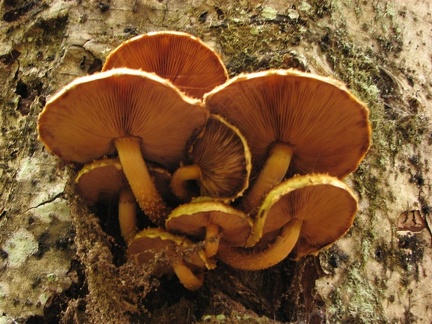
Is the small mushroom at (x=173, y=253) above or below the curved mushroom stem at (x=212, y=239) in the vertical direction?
below

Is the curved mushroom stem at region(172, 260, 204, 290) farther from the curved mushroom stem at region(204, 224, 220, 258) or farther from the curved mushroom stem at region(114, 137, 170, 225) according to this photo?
A: the curved mushroom stem at region(114, 137, 170, 225)

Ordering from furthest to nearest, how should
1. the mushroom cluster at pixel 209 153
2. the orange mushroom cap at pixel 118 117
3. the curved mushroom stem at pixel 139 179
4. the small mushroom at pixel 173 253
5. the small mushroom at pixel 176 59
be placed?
the small mushroom at pixel 176 59, the curved mushroom stem at pixel 139 179, the small mushroom at pixel 173 253, the mushroom cluster at pixel 209 153, the orange mushroom cap at pixel 118 117

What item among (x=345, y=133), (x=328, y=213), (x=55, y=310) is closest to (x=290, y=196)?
(x=328, y=213)

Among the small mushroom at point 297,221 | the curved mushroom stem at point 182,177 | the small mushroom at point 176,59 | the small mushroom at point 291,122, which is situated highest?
the small mushroom at point 176,59

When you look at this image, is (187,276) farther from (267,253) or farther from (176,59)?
(176,59)

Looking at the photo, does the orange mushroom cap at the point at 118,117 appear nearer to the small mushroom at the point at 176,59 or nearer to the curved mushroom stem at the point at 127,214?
the curved mushroom stem at the point at 127,214

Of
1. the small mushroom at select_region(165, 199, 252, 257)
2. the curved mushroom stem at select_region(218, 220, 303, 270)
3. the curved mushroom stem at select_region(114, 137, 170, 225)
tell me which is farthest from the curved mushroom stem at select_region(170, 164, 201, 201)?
the curved mushroom stem at select_region(218, 220, 303, 270)

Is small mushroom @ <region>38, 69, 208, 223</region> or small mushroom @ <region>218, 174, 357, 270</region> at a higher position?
small mushroom @ <region>38, 69, 208, 223</region>

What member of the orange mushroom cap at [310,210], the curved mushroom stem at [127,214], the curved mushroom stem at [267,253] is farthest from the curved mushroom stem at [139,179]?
the orange mushroom cap at [310,210]

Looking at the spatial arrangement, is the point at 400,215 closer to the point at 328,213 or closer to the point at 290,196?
the point at 328,213
